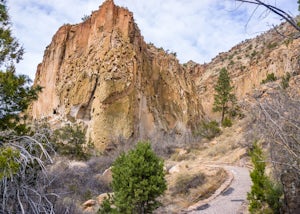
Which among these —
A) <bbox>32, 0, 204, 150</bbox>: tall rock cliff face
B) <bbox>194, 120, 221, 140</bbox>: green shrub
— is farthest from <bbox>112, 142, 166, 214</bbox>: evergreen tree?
<bbox>194, 120, 221, 140</bbox>: green shrub

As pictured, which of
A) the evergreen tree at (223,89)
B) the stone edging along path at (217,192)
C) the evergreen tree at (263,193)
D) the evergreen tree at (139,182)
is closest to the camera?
the evergreen tree at (263,193)

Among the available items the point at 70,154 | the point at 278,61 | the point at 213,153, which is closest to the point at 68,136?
the point at 70,154

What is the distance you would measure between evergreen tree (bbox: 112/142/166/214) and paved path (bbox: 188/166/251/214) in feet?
8.19

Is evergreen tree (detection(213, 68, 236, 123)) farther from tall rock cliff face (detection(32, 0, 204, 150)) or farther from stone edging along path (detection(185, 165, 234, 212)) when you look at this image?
stone edging along path (detection(185, 165, 234, 212))

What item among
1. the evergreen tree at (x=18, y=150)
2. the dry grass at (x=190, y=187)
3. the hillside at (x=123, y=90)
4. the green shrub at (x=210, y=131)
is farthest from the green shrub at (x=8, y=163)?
the green shrub at (x=210, y=131)

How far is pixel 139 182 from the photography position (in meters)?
8.71

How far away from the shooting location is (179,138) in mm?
32156

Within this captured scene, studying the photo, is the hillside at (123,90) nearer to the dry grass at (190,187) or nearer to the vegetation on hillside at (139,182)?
the dry grass at (190,187)

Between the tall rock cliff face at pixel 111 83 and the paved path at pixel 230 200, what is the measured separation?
1656 centimetres

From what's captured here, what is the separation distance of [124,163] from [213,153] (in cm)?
1427

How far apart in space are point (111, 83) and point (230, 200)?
20033 millimetres

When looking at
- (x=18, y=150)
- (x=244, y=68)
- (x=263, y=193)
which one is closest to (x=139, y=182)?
(x=263, y=193)

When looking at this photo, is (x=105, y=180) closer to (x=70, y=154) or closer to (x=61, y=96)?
(x=70, y=154)

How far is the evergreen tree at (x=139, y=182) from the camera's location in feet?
28.3
